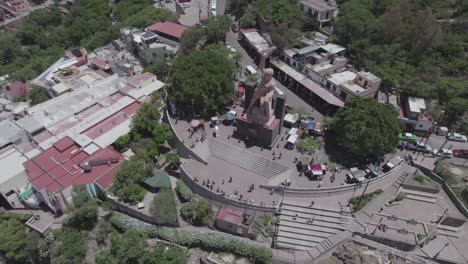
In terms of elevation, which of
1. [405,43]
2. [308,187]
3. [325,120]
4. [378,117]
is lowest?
[308,187]

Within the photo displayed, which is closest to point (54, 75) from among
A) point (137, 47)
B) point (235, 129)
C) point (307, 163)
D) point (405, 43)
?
point (137, 47)

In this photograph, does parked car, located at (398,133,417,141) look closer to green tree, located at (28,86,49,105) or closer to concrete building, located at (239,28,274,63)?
concrete building, located at (239,28,274,63)

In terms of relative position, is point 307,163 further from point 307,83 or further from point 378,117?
point 307,83

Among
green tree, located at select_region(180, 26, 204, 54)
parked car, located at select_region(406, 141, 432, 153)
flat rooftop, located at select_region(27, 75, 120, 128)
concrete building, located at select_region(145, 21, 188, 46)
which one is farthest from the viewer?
concrete building, located at select_region(145, 21, 188, 46)

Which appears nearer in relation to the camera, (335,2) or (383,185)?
(383,185)

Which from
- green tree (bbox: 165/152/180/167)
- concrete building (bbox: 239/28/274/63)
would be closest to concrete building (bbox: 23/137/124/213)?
green tree (bbox: 165/152/180/167)

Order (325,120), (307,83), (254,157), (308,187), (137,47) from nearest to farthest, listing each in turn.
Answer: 1. (308,187)
2. (254,157)
3. (325,120)
4. (307,83)
5. (137,47)
